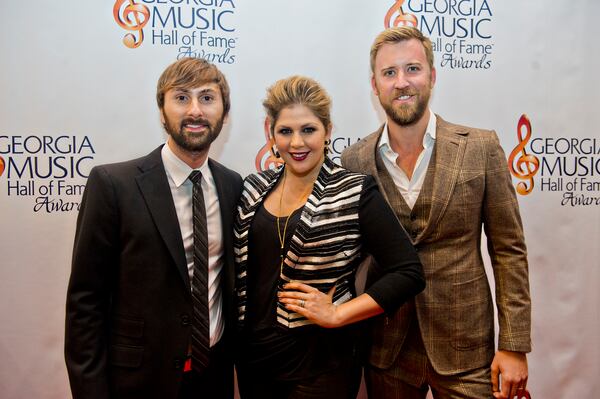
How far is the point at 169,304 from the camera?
1.69 meters

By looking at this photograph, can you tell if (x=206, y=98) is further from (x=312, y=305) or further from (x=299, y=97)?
(x=312, y=305)

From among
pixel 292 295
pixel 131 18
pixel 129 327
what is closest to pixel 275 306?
pixel 292 295

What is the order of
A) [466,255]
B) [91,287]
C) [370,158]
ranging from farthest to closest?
[370,158]
[466,255]
[91,287]

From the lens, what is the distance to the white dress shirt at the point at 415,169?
1907mm

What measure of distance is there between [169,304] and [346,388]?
729 millimetres

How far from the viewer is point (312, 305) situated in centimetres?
167

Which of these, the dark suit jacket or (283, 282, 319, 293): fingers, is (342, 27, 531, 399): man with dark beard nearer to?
(283, 282, 319, 293): fingers

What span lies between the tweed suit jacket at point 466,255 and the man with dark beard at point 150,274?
75 centimetres

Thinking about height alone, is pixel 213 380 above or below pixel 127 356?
below

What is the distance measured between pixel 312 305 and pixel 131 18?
1.86 m

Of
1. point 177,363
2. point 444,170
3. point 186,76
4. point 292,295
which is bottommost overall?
point 177,363

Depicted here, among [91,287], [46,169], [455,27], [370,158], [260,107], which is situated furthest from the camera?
[455,27]

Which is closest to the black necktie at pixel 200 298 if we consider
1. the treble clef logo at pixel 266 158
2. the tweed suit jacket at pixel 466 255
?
the tweed suit jacket at pixel 466 255

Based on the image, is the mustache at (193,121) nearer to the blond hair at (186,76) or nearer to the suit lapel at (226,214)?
the blond hair at (186,76)
